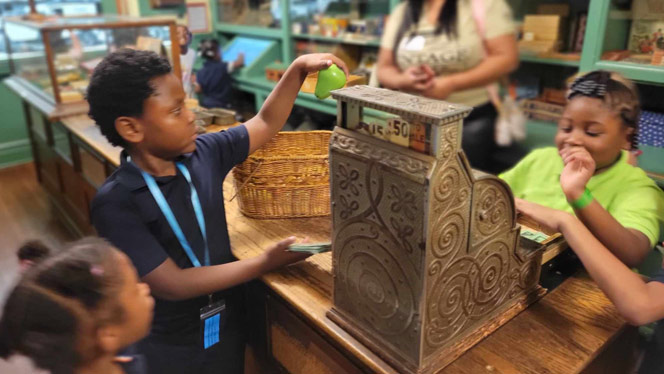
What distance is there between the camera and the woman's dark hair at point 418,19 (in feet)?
6.96

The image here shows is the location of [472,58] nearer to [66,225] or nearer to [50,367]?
[50,367]

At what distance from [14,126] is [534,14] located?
4.42 m

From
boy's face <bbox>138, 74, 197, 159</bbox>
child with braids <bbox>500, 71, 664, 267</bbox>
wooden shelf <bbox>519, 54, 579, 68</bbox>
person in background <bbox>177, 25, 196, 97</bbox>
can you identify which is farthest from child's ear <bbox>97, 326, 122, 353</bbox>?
wooden shelf <bbox>519, 54, 579, 68</bbox>

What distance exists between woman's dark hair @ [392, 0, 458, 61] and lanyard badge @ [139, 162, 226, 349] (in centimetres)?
135

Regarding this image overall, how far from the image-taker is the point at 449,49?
215cm

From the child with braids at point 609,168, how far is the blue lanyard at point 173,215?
2.46 feet

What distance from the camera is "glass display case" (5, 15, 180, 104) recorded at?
9.55ft

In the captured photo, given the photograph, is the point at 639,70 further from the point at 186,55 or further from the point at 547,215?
the point at 186,55

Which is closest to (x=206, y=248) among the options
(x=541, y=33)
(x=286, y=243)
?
(x=286, y=243)

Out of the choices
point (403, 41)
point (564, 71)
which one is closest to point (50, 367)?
point (403, 41)

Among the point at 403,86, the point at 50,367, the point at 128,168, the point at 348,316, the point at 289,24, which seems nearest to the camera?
the point at 50,367

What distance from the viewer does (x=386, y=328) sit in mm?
900

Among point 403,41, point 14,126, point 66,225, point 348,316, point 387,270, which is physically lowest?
point 66,225

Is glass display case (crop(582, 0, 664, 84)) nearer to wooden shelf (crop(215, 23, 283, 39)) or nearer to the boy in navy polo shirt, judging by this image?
the boy in navy polo shirt
